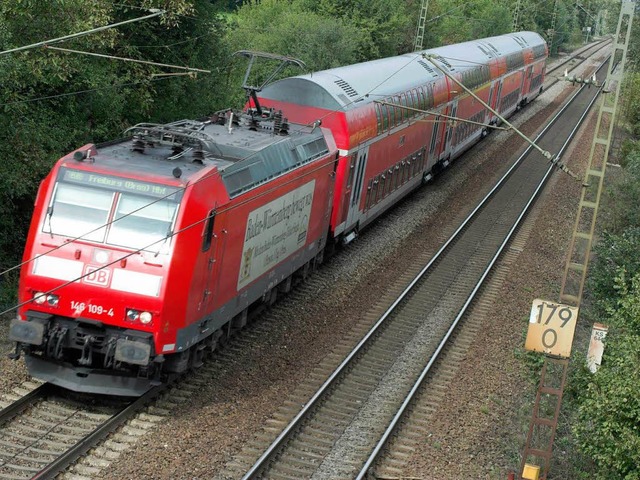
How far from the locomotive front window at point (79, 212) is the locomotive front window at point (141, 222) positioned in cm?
19

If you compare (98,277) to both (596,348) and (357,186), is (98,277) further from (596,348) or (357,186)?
(357,186)

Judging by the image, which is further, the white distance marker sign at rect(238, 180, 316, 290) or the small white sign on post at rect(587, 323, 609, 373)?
the white distance marker sign at rect(238, 180, 316, 290)

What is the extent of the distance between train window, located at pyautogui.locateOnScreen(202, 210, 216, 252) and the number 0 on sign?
16.3 ft

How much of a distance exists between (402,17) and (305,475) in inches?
1710

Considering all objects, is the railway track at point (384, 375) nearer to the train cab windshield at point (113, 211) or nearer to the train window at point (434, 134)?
the train cab windshield at point (113, 211)

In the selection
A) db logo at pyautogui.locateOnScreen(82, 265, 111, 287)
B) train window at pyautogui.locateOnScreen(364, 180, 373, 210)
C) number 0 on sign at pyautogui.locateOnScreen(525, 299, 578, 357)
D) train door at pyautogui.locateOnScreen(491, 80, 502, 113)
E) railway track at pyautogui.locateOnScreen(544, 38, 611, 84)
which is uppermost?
railway track at pyautogui.locateOnScreen(544, 38, 611, 84)

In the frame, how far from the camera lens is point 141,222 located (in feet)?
47.1

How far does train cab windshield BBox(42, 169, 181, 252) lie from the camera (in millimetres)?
14297

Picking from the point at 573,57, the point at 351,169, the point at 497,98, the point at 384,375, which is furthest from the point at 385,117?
the point at 573,57

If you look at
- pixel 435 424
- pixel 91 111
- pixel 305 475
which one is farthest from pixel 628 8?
pixel 91 111

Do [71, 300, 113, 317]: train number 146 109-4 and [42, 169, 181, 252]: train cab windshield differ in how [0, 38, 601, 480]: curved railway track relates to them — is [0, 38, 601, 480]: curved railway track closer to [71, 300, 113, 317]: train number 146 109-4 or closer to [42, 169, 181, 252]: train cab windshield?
[71, 300, 113, 317]: train number 146 109-4

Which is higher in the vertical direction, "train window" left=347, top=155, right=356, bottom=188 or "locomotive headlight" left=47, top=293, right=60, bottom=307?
"train window" left=347, top=155, right=356, bottom=188

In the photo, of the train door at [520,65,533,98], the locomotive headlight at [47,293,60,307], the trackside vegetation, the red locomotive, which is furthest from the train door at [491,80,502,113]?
the locomotive headlight at [47,293,60,307]

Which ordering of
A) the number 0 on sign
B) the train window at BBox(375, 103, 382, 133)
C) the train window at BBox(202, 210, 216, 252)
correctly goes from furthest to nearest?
1. the train window at BBox(375, 103, 382, 133)
2. the train window at BBox(202, 210, 216, 252)
3. the number 0 on sign
